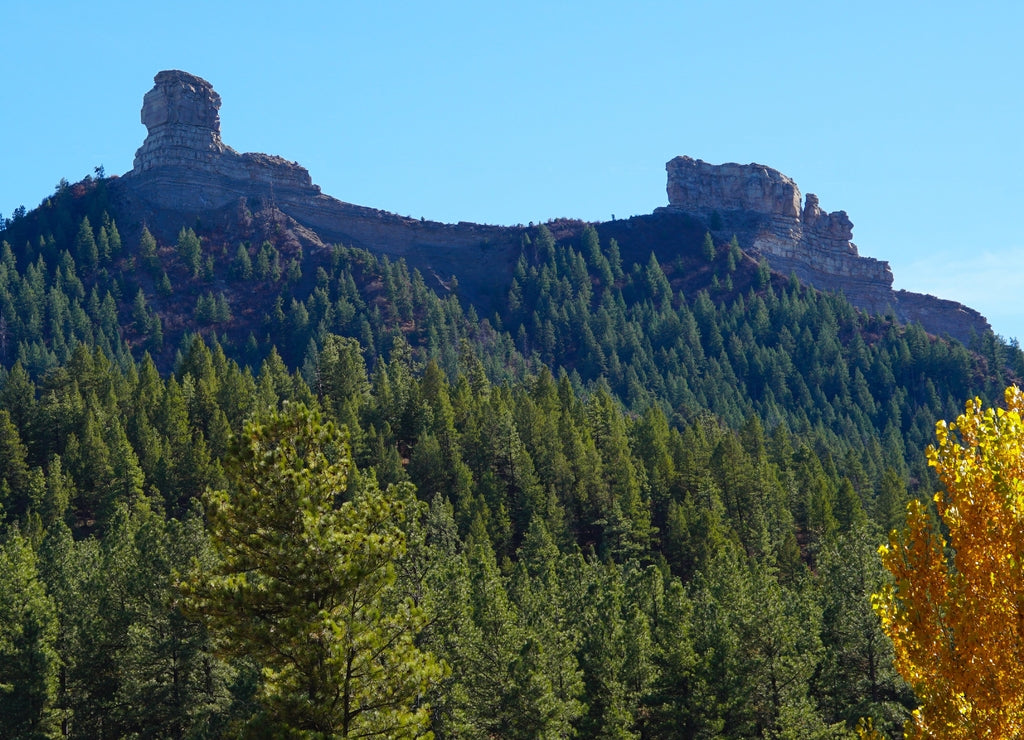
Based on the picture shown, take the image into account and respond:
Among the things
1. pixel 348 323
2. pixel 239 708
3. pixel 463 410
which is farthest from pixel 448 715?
pixel 348 323

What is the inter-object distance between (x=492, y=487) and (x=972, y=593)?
230 ft

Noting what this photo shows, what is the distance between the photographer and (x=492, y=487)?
8712cm

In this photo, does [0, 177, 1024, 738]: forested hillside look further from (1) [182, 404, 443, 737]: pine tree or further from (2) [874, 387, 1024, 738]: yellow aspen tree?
(2) [874, 387, 1024, 738]: yellow aspen tree

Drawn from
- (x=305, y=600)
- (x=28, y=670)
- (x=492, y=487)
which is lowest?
(x=28, y=670)

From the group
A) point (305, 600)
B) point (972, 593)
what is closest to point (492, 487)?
point (305, 600)

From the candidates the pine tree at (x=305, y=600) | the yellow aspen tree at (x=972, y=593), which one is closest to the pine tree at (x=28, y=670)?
the pine tree at (x=305, y=600)

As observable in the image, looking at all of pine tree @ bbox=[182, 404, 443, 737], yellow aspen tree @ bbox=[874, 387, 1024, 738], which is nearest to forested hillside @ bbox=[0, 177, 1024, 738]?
pine tree @ bbox=[182, 404, 443, 737]

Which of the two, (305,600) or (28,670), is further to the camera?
(28,670)

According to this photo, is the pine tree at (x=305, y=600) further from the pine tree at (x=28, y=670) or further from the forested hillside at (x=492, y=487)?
the pine tree at (x=28, y=670)

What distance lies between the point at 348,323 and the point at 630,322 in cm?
4927

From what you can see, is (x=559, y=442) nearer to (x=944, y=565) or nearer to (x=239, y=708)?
(x=239, y=708)

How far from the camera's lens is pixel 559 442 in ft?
309

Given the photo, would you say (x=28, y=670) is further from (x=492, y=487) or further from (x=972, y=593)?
(x=492, y=487)

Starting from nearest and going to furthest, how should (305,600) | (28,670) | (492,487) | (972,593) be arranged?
(972,593)
(305,600)
(28,670)
(492,487)
